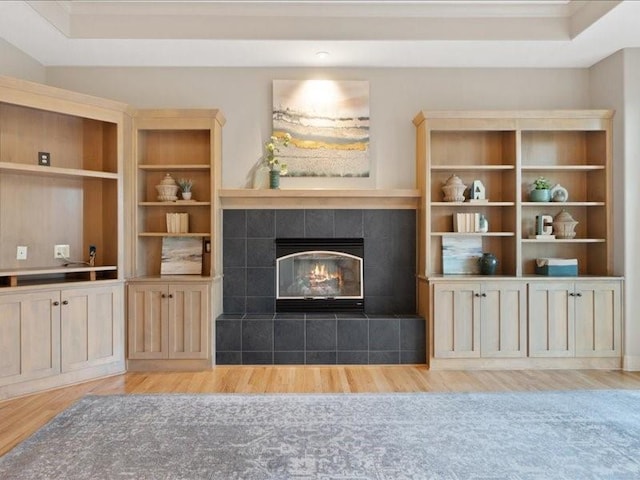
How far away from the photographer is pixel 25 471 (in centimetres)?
221

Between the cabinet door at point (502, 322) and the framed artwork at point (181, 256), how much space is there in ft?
9.07

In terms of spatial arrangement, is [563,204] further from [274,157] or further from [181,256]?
[181,256]

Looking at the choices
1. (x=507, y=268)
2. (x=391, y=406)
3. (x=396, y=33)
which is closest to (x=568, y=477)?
(x=391, y=406)

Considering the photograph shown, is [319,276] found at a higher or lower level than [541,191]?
lower

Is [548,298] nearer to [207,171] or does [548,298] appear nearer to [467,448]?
[467,448]

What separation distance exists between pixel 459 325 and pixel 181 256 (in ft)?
9.01

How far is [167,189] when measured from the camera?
4.07 meters

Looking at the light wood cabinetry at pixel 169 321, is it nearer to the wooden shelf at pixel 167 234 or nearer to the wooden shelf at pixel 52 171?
the wooden shelf at pixel 167 234

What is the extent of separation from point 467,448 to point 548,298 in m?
2.04

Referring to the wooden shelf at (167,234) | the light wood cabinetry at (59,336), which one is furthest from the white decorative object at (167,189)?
the light wood cabinetry at (59,336)

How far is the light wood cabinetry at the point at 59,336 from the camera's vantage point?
10.6 ft

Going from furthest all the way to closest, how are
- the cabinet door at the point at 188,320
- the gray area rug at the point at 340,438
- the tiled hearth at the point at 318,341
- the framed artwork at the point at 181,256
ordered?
the framed artwork at the point at 181,256 < the tiled hearth at the point at 318,341 < the cabinet door at the point at 188,320 < the gray area rug at the point at 340,438

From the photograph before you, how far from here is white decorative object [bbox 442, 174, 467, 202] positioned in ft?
13.5

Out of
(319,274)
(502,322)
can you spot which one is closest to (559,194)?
(502,322)
